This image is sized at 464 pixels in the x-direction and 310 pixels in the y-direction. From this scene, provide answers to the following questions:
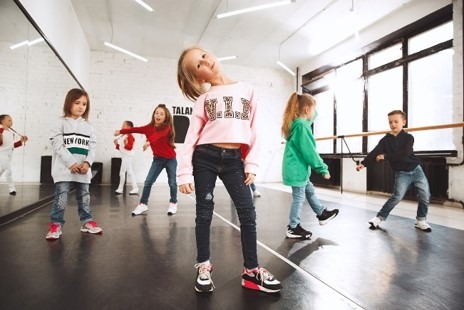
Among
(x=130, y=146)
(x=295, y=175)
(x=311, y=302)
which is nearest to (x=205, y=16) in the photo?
(x=130, y=146)

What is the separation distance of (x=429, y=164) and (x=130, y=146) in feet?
16.8

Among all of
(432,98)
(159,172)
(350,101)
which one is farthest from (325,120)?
(159,172)

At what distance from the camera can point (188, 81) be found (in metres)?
1.38

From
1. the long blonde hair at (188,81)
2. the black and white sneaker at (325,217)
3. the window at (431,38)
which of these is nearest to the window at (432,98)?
the window at (431,38)

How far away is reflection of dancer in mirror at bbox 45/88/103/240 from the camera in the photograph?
7.04 ft

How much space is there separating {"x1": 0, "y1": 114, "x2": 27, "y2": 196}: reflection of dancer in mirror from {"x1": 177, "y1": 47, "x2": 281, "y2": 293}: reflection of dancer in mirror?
2265 mm

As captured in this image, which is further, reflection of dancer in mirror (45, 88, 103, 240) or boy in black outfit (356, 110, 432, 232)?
boy in black outfit (356, 110, 432, 232)

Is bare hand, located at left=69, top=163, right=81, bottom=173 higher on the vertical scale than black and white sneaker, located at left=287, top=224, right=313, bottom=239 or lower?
higher

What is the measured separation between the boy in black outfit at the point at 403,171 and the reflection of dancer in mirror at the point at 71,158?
224 centimetres

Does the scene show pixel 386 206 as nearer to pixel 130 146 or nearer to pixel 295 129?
pixel 295 129

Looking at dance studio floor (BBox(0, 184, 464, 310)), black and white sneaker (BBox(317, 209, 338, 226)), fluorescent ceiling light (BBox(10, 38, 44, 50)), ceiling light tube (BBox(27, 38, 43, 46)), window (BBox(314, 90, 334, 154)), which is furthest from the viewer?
window (BBox(314, 90, 334, 154))

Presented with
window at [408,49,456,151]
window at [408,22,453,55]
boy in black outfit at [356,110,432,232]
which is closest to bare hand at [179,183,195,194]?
boy in black outfit at [356,110,432,232]

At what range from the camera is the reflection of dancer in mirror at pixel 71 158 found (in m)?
2.14

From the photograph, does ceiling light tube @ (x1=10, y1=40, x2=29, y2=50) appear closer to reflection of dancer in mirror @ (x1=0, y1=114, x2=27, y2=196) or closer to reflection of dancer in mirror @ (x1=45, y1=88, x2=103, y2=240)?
reflection of dancer in mirror @ (x1=0, y1=114, x2=27, y2=196)
